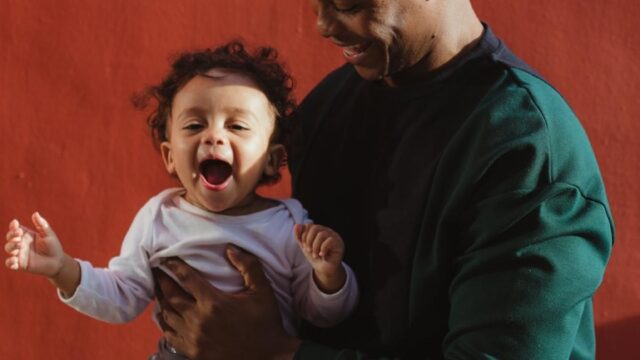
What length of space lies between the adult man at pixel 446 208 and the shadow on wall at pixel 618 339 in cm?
84

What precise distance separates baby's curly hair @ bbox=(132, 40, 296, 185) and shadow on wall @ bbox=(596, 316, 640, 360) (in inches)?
40.5

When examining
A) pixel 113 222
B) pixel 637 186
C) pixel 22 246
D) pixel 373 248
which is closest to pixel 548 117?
pixel 373 248

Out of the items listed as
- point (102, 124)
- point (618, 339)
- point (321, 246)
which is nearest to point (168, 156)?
point (321, 246)

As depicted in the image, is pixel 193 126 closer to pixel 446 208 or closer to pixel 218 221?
pixel 218 221

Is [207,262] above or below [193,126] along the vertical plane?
below

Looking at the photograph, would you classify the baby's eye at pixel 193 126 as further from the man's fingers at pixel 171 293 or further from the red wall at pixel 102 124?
the red wall at pixel 102 124

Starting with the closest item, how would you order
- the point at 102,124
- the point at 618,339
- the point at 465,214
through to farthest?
the point at 465,214, the point at 618,339, the point at 102,124

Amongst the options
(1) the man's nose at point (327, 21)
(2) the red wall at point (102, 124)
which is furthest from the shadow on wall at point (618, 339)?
(1) the man's nose at point (327, 21)

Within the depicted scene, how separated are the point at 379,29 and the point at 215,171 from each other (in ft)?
1.06

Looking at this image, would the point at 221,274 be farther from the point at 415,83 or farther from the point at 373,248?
the point at 415,83

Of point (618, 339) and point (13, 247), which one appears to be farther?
point (618, 339)

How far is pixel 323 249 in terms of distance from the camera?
1361 mm

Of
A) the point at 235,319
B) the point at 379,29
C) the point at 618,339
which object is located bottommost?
the point at 618,339

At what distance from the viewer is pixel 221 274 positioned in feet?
4.79
